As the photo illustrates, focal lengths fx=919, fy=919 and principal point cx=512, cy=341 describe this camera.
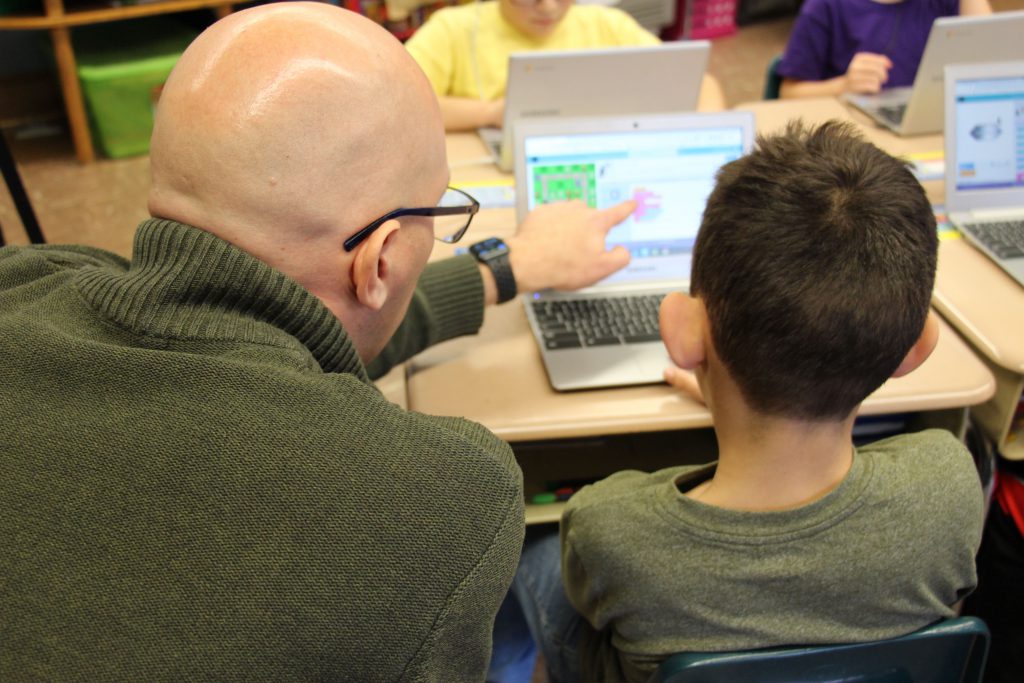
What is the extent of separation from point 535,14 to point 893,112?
35.0 inches

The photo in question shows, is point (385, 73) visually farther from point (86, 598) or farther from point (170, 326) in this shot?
point (86, 598)

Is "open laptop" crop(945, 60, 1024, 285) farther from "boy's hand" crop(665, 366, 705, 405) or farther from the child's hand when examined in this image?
"boy's hand" crop(665, 366, 705, 405)

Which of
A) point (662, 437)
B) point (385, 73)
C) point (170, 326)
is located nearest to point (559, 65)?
point (662, 437)

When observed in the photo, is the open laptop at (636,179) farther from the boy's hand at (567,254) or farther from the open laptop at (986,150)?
the open laptop at (986,150)

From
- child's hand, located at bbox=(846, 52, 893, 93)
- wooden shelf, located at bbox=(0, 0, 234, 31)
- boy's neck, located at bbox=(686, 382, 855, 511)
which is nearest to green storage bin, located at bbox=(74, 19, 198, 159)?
wooden shelf, located at bbox=(0, 0, 234, 31)

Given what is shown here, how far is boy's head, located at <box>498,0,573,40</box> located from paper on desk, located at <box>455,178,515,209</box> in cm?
52

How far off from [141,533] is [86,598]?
5 centimetres

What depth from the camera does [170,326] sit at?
2.46ft

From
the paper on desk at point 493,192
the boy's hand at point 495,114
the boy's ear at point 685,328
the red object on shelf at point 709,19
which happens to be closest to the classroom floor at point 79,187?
the red object on shelf at point 709,19

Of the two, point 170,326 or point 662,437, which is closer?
point 170,326

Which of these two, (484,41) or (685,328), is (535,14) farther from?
(685,328)

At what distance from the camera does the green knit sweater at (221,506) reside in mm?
638

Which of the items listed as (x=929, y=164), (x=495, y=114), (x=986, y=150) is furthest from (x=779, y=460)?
(x=495, y=114)

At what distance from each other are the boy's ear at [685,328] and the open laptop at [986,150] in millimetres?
924
